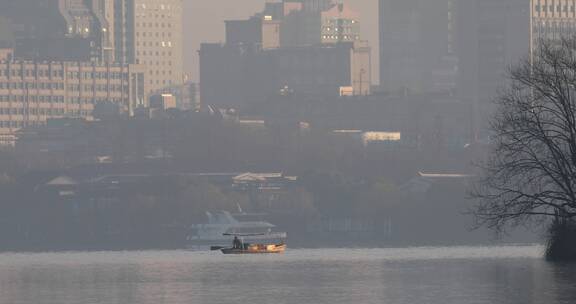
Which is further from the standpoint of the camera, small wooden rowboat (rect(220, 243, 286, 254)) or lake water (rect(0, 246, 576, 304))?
small wooden rowboat (rect(220, 243, 286, 254))

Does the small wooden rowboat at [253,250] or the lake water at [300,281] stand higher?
the lake water at [300,281]

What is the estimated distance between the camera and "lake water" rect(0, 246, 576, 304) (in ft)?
348

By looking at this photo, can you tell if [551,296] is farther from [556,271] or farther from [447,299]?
[556,271]

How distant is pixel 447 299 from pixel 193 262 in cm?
4325

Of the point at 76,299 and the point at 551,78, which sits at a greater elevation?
the point at 551,78

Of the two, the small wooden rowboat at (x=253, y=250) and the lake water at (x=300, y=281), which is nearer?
the lake water at (x=300, y=281)

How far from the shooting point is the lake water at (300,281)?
106 metres

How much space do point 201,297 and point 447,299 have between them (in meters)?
10.0

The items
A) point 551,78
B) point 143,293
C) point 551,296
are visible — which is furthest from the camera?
point 551,78

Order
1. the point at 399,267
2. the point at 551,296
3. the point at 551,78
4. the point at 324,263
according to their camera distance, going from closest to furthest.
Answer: the point at 551,296, the point at 551,78, the point at 399,267, the point at 324,263

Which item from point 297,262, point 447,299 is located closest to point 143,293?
point 447,299

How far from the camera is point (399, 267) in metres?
131

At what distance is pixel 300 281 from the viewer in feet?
386

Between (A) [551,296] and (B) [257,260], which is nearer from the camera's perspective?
(A) [551,296]
